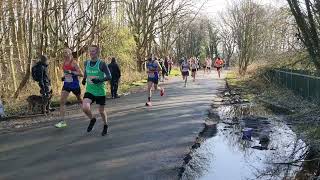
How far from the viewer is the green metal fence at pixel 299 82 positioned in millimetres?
15188

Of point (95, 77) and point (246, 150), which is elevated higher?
point (95, 77)

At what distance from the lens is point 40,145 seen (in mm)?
9109

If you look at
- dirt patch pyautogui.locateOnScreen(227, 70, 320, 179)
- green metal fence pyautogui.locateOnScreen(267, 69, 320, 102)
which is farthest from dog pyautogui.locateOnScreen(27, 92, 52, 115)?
green metal fence pyautogui.locateOnScreen(267, 69, 320, 102)

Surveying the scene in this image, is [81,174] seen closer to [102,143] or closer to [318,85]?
[102,143]

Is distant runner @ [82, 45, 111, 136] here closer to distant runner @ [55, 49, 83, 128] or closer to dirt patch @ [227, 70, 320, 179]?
distant runner @ [55, 49, 83, 128]

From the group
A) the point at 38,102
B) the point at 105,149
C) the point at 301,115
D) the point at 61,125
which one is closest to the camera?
the point at 105,149

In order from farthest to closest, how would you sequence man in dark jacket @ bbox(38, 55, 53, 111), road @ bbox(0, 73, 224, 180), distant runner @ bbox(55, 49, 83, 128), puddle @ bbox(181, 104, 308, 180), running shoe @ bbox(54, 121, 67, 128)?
man in dark jacket @ bbox(38, 55, 53, 111) < distant runner @ bbox(55, 49, 83, 128) < running shoe @ bbox(54, 121, 67, 128) < puddle @ bbox(181, 104, 308, 180) < road @ bbox(0, 73, 224, 180)

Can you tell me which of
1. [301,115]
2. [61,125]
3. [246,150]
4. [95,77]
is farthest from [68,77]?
[301,115]

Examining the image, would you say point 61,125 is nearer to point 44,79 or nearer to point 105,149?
point 105,149

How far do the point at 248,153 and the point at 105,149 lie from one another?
8.39 feet

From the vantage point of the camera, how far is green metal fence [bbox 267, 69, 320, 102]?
15.2 metres

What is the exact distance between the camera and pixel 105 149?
858 cm

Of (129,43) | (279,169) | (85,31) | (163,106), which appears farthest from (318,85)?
(129,43)

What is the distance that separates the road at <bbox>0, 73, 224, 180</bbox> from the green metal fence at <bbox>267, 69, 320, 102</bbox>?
4.04 m
